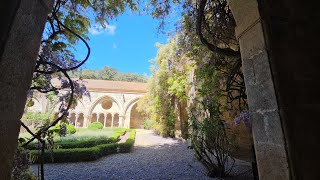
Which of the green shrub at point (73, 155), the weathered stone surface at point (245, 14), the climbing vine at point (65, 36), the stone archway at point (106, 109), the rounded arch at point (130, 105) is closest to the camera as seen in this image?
the weathered stone surface at point (245, 14)

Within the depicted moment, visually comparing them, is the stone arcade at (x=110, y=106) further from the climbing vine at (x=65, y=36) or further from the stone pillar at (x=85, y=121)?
the climbing vine at (x=65, y=36)

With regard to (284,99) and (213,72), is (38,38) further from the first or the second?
(213,72)

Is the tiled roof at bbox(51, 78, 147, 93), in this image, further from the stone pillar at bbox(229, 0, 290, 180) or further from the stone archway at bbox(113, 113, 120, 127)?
the stone pillar at bbox(229, 0, 290, 180)

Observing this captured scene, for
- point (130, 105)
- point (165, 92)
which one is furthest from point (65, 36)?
point (130, 105)

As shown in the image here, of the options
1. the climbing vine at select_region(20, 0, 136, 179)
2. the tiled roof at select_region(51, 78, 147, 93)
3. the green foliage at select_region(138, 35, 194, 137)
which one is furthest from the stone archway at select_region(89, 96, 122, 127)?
the climbing vine at select_region(20, 0, 136, 179)

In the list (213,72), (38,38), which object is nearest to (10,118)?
(38,38)

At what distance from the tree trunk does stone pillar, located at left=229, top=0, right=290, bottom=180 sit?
125cm

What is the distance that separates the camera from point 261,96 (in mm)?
1089

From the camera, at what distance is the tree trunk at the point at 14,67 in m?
0.71

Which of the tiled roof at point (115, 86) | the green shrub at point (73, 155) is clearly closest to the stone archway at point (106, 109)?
the tiled roof at point (115, 86)

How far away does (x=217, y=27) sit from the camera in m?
2.49

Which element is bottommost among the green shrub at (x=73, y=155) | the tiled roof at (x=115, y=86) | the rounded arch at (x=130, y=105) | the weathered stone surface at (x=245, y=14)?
the green shrub at (x=73, y=155)

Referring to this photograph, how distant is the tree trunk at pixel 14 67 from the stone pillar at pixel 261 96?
1.25 metres

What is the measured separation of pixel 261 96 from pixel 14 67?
1297 mm
